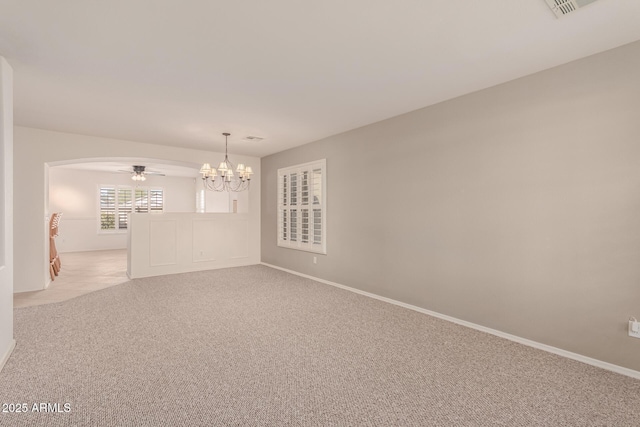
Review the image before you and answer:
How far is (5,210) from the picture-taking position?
102 inches

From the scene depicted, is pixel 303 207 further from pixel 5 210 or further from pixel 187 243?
pixel 5 210

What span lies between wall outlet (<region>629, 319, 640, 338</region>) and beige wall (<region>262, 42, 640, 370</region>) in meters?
0.04

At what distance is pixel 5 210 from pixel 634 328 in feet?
16.6

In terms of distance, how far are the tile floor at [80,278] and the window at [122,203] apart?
1.62m

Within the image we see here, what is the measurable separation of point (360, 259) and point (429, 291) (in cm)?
120

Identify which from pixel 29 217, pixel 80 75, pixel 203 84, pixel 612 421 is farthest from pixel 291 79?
pixel 29 217

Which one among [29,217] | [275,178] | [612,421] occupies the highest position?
[275,178]

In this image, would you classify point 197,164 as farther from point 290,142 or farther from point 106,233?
point 106,233

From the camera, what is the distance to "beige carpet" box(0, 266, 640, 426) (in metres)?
1.86

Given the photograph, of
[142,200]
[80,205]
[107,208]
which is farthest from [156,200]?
[80,205]

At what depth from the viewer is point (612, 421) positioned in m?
1.83

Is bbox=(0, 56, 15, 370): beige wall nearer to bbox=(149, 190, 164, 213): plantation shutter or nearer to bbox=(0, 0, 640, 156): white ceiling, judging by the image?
bbox=(0, 0, 640, 156): white ceiling

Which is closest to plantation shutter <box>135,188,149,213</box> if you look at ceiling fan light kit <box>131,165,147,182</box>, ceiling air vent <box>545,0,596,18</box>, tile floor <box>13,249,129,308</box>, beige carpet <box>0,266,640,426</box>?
ceiling fan light kit <box>131,165,147,182</box>

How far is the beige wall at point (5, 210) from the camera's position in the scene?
8.25ft
